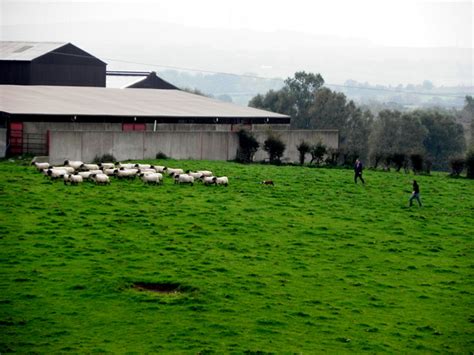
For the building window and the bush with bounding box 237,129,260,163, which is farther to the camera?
the building window

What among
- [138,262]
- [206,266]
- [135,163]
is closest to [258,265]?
[206,266]

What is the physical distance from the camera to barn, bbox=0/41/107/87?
270ft

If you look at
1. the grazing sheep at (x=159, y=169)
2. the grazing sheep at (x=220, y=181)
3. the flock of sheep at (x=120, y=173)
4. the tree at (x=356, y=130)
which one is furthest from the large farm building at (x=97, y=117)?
the tree at (x=356, y=130)

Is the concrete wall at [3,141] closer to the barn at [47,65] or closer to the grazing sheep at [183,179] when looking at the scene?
→ the grazing sheep at [183,179]

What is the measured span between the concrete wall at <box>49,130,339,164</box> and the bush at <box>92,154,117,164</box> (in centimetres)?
21

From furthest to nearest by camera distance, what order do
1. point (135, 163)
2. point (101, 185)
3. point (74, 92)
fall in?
point (74, 92)
point (135, 163)
point (101, 185)

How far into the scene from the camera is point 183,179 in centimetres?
4772

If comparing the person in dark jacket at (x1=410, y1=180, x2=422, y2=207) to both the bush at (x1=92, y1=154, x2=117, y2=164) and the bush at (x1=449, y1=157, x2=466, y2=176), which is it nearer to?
the bush at (x1=449, y1=157, x2=466, y2=176)

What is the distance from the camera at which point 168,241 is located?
35.5m

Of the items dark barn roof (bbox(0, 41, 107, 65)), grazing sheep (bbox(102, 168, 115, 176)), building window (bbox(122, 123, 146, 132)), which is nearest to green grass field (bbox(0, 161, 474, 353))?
grazing sheep (bbox(102, 168, 115, 176))

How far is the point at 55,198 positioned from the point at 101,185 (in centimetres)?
433

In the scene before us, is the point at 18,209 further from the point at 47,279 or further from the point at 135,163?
the point at 135,163

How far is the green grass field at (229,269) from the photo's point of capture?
2602 cm

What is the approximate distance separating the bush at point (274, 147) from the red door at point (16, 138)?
17.1 meters
